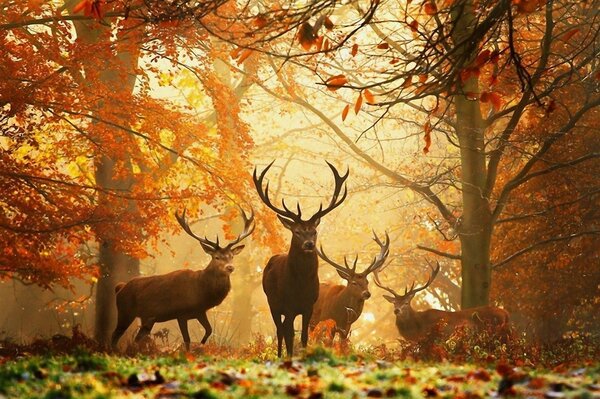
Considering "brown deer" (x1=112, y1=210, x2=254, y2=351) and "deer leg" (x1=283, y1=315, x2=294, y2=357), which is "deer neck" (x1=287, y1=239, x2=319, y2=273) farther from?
"brown deer" (x1=112, y1=210, x2=254, y2=351)

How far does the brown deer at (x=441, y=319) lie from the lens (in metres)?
12.8

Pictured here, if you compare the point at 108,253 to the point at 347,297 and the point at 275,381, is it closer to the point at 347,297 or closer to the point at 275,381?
the point at 347,297

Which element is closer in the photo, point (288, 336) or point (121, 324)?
point (288, 336)

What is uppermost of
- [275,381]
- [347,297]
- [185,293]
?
[347,297]

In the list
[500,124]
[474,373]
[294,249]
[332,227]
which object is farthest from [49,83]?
[332,227]

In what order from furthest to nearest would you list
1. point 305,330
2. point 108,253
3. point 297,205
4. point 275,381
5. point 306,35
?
point 108,253 < point 305,330 < point 297,205 < point 306,35 < point 275,381

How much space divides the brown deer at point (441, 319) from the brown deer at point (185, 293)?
3303 millimetres

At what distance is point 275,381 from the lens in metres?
5.98

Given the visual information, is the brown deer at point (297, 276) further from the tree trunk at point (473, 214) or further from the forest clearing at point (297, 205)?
the tree trunk at point (473, 214)

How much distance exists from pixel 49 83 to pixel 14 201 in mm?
1921

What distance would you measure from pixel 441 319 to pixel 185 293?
4391 millimetres

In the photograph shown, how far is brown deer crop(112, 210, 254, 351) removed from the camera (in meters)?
13.4

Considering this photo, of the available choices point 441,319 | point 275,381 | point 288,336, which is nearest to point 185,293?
point 288,336

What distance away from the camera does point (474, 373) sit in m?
6.40
